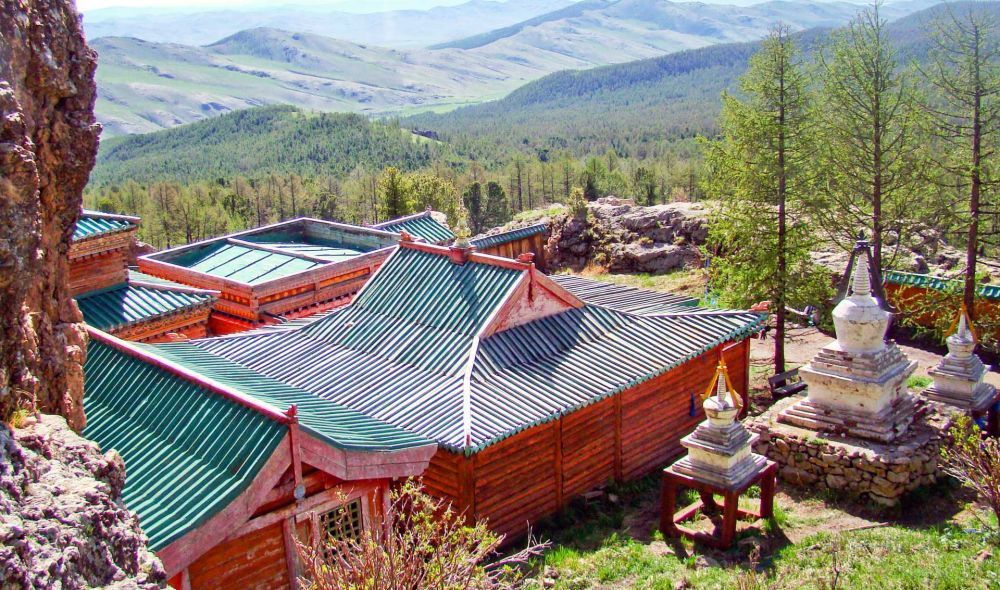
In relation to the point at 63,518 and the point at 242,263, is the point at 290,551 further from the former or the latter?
the point at 242,263

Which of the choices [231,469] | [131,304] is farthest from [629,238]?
[231,469]

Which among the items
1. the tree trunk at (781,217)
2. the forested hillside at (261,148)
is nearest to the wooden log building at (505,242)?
the tree trunk at (781,217)

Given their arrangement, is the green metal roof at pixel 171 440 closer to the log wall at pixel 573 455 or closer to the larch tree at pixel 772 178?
the log wall at pixel 573 455

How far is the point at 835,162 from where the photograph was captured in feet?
76.6

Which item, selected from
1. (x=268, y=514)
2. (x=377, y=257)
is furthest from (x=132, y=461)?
(x=377, y=257)

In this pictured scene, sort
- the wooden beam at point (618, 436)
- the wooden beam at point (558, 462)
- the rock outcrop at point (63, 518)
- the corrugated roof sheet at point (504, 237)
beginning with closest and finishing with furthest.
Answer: the rock outcrop at point (63, 518), the wooden beam at point (558, 462), the wooden beam at point (618, 436), the corrugated roof sheet at point (504, 237)

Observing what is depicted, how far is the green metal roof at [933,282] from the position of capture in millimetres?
23000

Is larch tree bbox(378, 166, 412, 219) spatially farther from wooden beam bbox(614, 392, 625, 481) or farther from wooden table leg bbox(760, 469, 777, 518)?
wooden table leg bbox(760, 469, 777, 518)

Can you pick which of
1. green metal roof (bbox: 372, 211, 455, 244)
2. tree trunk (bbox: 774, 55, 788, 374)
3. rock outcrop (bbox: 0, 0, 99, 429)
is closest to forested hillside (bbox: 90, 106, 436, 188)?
green metal roof (bbox: 372, 211, 455, 244)

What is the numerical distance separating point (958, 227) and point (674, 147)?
4524 inches

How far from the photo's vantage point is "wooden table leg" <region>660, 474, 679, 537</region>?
45.5ft

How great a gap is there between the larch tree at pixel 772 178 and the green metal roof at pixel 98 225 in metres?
14.7

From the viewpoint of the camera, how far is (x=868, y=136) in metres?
22.7

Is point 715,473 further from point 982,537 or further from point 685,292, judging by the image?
point 685,292
